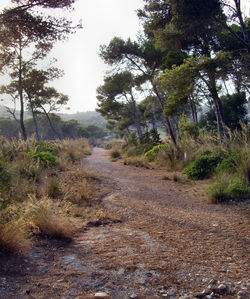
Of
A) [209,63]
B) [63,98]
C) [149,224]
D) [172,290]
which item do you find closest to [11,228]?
[172,290]

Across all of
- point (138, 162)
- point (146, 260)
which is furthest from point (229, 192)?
point (138, 162)

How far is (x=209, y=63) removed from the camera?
6.29 m

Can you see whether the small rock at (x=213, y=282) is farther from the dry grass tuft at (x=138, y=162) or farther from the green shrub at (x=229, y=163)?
the dry grass tuft at (x=138, y=162)

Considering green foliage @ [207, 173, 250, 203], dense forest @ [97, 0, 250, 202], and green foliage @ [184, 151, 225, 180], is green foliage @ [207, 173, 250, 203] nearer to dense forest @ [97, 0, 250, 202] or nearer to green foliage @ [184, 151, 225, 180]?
dense forest @ [97, 0, 250, 202]

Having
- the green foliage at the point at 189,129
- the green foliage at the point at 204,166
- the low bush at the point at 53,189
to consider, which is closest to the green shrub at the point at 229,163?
the green foliage at the point at 204,166

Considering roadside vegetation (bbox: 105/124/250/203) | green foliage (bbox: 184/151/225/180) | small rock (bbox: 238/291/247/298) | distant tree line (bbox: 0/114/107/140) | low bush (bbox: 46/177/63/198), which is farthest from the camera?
distant tree line (bbox: 0/114/107/140)

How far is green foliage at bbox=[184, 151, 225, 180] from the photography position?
6719 millimetres

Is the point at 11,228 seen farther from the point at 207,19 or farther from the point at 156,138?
the point at 156,138

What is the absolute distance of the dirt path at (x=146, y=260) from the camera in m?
1.79

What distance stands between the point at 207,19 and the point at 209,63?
151 centimetres

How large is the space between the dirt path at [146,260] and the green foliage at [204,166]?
2597 millimetres

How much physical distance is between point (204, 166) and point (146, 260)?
198 inches

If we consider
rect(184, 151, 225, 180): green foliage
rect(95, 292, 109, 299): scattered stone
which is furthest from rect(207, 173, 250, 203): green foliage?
rect(95, 292, 109, 299): scattered stone

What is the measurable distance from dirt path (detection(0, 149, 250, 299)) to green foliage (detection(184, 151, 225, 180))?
2.60 meters
